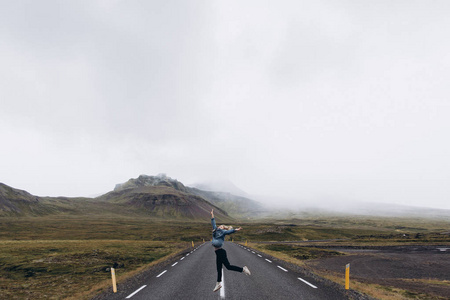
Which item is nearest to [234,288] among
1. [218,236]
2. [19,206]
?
[218,236]

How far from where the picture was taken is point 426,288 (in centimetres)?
1730

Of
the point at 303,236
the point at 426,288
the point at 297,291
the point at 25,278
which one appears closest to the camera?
the point at 297,291

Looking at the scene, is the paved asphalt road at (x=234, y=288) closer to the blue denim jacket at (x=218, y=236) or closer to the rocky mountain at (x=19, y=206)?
the blue denim jacket at (x=218, y=236)

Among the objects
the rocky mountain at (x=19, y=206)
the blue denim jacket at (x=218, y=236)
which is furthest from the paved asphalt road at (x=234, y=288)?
the rocky mountain at (x=19, y=206)

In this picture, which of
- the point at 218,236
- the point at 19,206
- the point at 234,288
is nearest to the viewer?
the point at 218,236

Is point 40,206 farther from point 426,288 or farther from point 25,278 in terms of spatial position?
point 426,288

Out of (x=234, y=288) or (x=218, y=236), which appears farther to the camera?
(x=234, y=288)

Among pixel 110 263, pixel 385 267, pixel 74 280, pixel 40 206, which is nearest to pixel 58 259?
pixel 110 263

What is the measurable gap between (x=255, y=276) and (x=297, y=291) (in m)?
3.95

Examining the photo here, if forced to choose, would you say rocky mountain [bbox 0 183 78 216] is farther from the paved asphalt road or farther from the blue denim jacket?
the blue denim jacket

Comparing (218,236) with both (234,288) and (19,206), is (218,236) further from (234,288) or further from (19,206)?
(19,206)

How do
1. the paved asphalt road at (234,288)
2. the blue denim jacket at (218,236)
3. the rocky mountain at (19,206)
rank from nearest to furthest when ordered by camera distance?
the paved asphalt road at (234,288) < the blue denim jacket at (218,236) < the rocky mountain at (19,206)

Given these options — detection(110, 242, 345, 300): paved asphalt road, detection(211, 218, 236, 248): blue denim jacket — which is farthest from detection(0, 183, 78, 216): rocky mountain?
detection(211, 218, 236, 248): blue denim jacket

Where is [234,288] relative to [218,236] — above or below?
below
